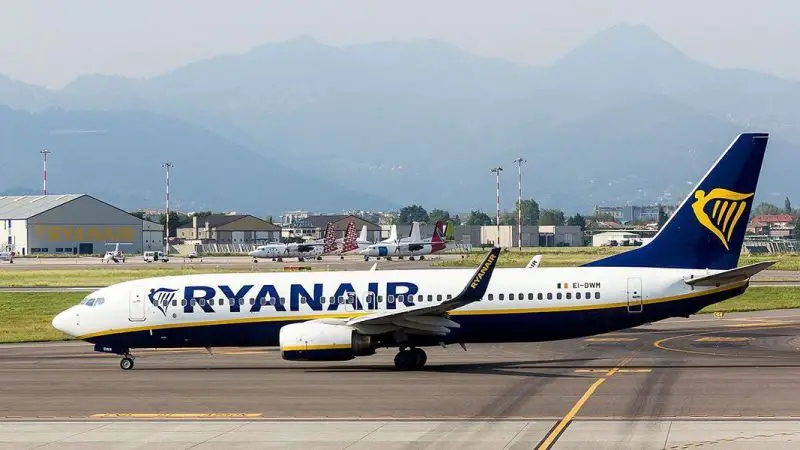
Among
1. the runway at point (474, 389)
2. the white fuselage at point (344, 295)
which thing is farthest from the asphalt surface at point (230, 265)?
the white fuselage at point (344, 295)

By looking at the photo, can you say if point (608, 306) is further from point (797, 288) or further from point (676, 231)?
point (797, 288)

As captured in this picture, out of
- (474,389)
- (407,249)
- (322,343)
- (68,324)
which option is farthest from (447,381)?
(407,249)

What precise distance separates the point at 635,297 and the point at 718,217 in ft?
13.2

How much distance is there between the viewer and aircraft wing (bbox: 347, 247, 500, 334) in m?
37.4

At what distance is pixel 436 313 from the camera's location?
39062 mm

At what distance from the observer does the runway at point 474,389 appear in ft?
93.0

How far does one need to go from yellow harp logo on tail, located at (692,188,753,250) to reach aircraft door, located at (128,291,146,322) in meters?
19.4

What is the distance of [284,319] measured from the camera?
41.0 metres

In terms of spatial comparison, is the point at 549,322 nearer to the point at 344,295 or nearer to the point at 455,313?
the point at 455,313

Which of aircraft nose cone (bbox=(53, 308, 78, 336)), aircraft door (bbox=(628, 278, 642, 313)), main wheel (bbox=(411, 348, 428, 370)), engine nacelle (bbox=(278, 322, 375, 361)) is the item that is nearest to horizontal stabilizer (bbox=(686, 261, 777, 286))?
aircraft door (bbox=(628, 278, 642, 313))

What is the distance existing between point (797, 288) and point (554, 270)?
44.1 m

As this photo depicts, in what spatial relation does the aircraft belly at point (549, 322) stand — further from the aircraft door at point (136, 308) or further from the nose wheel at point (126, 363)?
the nose wheel at point (126, 363)

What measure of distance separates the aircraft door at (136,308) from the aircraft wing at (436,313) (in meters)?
7.71

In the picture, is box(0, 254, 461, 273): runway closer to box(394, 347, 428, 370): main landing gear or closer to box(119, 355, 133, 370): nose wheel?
box(119, 355, 133, 370): nose wheel
